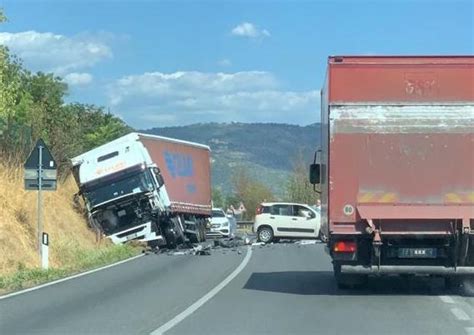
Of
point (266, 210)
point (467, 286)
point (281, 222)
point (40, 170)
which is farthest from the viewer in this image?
point (266, 210)

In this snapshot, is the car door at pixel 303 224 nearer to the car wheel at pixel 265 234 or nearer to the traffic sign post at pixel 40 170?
the car wheel at pixel 265 234

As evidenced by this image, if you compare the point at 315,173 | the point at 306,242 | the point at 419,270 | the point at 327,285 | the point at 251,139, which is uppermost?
the point at 251,139

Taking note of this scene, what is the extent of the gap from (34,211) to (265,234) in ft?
44.3

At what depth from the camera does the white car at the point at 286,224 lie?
35.4 metres

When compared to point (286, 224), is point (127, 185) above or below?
above

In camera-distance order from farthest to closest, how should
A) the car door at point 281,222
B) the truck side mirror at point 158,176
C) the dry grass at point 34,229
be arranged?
the car door at point 281,222 → the truck side mirror at point 158,176 → the dry grass at point 34,229

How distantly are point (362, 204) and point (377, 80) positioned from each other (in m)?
1.95

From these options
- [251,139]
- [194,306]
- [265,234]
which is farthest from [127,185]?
[251,139]

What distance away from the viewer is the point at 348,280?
14445 millimetres

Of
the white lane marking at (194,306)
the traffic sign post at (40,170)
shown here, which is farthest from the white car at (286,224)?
the traffic sign post at (40,170)

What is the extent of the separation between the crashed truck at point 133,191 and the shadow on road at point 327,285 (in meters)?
9.38

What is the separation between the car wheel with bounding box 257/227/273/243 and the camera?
3538cm

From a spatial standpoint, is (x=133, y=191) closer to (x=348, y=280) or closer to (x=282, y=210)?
(x=282, y=210)

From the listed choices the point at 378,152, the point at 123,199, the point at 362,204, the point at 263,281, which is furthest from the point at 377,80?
the point at 123,199
